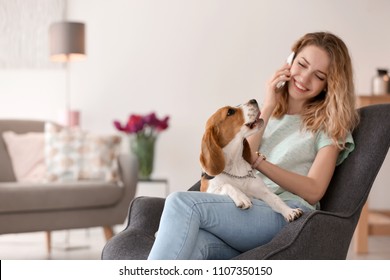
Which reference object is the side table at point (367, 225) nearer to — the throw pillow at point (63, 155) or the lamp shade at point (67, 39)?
the throw pillow at point (63, 155)

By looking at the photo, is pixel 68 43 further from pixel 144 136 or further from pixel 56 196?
pixel 56 196

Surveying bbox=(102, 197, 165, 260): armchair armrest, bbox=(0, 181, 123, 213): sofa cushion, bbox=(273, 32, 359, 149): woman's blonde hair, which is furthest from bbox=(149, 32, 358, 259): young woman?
bbox=(0, 181, 123, 213): sofa cushion

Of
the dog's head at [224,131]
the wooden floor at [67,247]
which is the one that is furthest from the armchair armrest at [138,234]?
the wooden floor at [67,247]

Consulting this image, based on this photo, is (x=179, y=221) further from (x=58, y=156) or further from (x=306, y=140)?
(x=58, y=156)

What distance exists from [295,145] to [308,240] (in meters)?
0.32

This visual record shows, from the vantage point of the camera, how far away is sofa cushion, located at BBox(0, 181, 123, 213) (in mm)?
2779

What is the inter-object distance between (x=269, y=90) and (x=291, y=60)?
101 mm

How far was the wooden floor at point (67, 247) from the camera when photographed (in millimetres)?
2926

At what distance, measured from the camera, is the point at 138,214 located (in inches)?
66.9

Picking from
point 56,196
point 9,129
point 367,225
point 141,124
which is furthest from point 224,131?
point 141,124

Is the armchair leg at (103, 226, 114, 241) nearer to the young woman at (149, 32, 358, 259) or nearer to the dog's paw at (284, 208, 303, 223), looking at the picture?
the young woman at (149, 32, 358, 259)

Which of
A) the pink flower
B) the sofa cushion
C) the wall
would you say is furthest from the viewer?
the wall

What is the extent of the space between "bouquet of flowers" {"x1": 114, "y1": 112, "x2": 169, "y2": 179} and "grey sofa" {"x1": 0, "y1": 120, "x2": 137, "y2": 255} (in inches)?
21.8

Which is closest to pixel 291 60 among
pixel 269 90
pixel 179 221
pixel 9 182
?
pixel 269 90
